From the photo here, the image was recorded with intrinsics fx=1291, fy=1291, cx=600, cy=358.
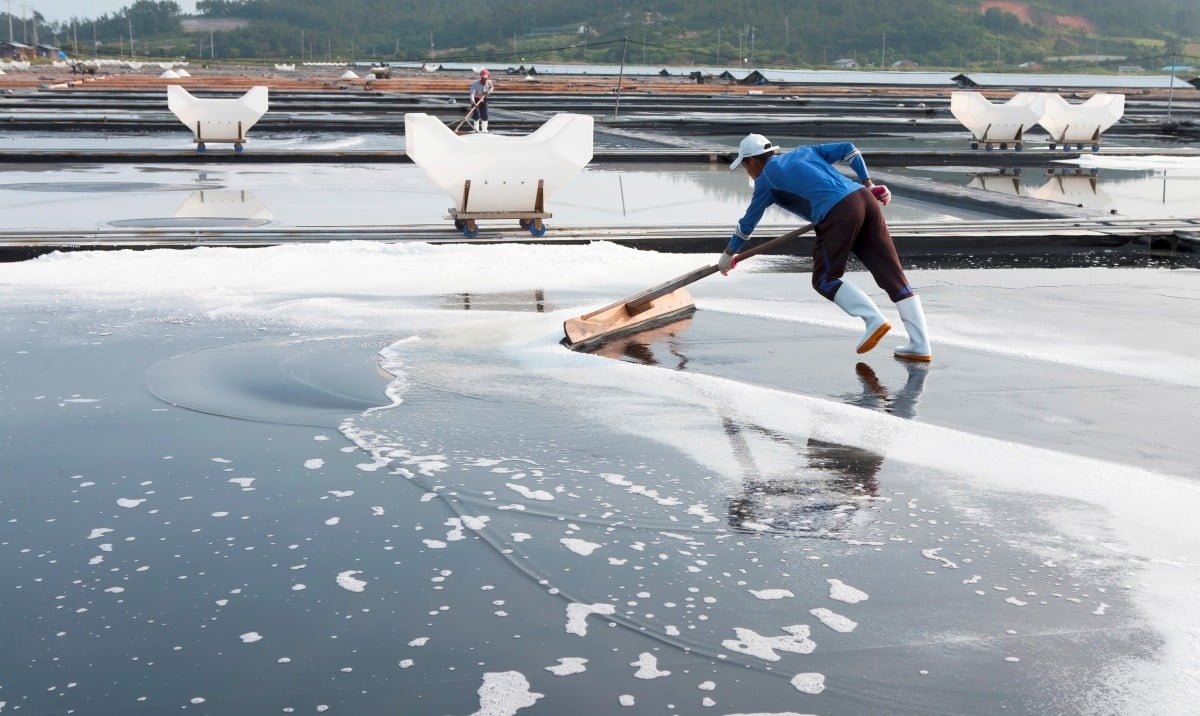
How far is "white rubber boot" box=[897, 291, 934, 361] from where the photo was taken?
6547 millimetres

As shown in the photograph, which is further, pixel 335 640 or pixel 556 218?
pixel 556 218

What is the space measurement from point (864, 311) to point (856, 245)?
378mm

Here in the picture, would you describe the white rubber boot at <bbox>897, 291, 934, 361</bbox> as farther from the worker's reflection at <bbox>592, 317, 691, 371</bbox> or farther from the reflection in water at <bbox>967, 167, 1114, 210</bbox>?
the reflection in water at <bbox>967, 167, 1114, 210</bbox>

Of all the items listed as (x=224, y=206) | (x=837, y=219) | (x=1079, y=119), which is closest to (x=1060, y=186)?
(x=1079, y=119)

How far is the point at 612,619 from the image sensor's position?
346 cm

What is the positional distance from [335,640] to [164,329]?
4.23 meters

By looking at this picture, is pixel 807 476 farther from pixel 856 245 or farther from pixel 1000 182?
pixel 1000 182

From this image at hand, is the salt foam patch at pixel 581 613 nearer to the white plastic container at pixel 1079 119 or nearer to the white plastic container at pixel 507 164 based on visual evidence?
the white plastic container at pixel 507 164

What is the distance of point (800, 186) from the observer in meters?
6.55

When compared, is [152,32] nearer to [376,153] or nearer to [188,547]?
[376,153]

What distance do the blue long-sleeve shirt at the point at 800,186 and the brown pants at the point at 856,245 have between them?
6cm

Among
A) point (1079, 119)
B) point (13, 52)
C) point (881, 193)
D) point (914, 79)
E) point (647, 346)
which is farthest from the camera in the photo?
point (914, 79)

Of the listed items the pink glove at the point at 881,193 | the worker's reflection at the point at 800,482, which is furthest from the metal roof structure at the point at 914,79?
the worker's reflection at the point at 800,482

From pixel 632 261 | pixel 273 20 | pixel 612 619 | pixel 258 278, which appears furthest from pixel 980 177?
pixel 273 20
